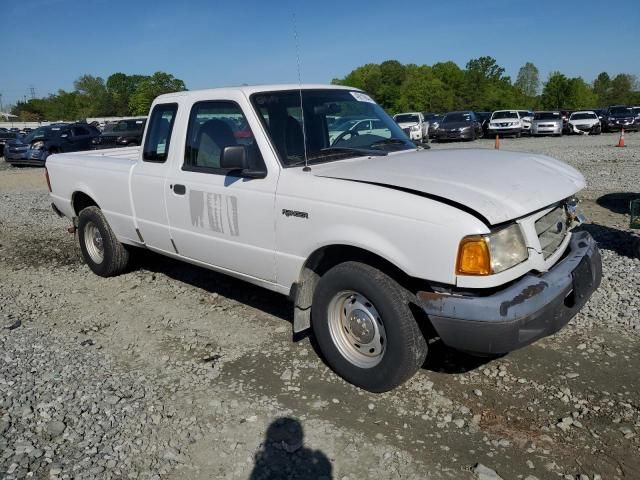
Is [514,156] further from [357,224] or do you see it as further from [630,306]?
[630,306]

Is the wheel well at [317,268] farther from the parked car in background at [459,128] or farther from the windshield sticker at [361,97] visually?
the parked car in background at [459,128]

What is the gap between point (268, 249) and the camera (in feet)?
13.0

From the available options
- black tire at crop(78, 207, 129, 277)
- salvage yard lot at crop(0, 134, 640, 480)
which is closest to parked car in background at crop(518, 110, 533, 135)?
salvage yard lot at crop(0, 134, 640, 480)

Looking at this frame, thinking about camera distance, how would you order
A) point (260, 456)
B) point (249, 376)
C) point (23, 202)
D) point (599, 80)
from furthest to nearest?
point (599, 80) → point (23, 202) → point (249, 376) → point (260, 456)

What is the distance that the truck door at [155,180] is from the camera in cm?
485

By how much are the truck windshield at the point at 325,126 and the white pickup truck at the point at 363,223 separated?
0.04 ft

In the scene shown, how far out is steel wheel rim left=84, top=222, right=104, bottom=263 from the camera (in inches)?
244

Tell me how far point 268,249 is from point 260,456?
1502 mm

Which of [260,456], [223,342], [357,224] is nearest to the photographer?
[260,456]

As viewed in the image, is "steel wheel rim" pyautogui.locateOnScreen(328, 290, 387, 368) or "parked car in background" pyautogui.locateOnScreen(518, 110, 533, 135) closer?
"steel wheel rim" pyautogui.locateOnScreen(328, 290, 387, 368)

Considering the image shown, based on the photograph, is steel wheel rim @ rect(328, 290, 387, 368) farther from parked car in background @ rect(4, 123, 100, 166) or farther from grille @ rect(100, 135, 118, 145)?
grille @ rect(100, 135, 118, 145)

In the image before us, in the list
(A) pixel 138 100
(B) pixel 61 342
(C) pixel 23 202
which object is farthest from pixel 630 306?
(A) pixel 138 100

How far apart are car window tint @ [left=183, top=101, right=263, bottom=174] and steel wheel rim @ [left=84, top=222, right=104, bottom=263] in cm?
219

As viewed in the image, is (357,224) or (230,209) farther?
(230,209)
